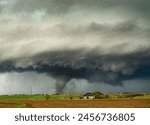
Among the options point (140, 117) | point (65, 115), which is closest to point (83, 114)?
point (65, 115)

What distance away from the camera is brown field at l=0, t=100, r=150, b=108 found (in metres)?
22.3

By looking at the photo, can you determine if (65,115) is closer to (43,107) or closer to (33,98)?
(43,107)

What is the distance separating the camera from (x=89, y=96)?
23.0m

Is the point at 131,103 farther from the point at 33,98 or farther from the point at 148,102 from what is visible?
the point at 33,98

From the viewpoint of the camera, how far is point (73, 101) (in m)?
22.9

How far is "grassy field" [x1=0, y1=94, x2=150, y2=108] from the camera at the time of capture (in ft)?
73.4

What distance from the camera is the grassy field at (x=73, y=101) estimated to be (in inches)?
880

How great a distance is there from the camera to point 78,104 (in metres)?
22.4

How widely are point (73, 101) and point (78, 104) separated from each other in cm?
51

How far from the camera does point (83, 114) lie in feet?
70.1

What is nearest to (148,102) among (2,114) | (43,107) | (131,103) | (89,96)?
(131,103)

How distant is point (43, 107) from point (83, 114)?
1867 millimetres

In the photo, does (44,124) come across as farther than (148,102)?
No

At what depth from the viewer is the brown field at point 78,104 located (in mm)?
22266
